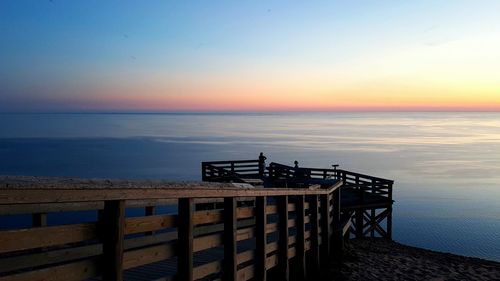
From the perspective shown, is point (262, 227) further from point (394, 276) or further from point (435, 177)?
point (435, 177)

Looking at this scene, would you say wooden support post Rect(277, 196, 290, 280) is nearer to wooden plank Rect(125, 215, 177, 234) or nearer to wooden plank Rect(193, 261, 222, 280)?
wooden plank Rect(193, 261, 222, 280)

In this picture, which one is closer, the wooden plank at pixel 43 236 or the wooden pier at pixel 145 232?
the wooden plank at pixel 43 236

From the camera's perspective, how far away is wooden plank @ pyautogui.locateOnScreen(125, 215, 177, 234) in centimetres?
435

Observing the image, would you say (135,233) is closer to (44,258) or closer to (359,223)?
(44,258)

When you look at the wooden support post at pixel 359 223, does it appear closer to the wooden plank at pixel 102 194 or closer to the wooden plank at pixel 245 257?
the wooden plank at pixel 245 257

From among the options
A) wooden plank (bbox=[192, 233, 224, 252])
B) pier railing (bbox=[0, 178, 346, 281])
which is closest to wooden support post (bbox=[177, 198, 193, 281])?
pier railing (bbox=[0, 178, 346, 281])

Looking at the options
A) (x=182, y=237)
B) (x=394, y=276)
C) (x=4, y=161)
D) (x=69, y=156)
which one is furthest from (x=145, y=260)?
(x=69, y=156)

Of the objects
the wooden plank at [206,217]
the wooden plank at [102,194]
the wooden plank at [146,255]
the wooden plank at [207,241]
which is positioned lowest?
the wooden plank at [207,241]

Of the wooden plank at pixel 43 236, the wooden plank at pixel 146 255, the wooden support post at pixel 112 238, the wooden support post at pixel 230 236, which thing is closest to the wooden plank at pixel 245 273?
the wooden support post at pixel 230 236

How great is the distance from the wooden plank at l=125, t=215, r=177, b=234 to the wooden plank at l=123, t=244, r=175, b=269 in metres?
0.21

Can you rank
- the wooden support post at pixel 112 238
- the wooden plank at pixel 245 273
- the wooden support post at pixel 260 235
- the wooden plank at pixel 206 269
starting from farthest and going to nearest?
1. the wooden support post at pixel 260 235
2. the wooden plank at pixel 245 273
3. the wooden plank at pixel 206 269
4. the wooden support post at pixel 112 238

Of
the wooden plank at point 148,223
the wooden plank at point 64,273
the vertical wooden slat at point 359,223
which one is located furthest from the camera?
the vertical wooden slat at point 359,223

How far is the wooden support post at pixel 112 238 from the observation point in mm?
4012

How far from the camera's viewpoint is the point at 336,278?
31.1 ft
